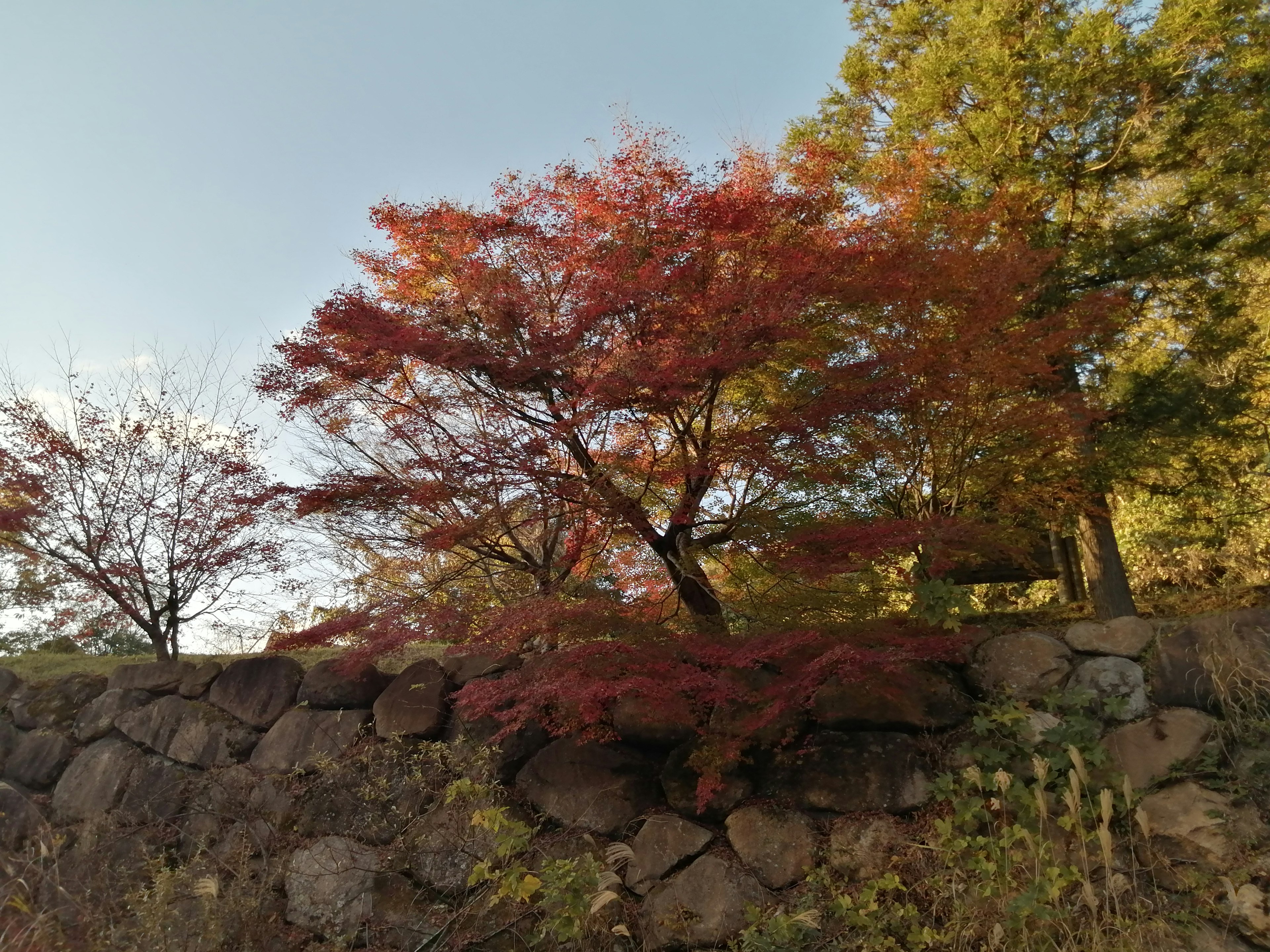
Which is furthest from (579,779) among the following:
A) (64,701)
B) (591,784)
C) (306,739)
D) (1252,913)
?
(64,701)

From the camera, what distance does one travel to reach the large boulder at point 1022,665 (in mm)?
5875

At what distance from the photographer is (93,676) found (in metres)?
9.23

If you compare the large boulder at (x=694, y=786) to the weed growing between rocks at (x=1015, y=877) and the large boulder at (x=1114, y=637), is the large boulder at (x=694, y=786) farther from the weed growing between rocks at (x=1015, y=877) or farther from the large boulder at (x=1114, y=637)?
the large boulder at (x=1114, y=637)

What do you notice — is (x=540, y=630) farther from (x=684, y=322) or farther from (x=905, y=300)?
(x=905, y=300)

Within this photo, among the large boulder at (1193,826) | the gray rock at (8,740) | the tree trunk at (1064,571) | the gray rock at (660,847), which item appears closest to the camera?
the large boulder at (1193,826)

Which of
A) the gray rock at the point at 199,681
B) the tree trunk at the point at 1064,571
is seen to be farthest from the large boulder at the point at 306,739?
the tree trunk at the point at 1064,571

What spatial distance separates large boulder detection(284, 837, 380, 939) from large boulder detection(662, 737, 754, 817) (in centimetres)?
232

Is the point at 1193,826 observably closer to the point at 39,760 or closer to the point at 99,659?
the point at 39,760

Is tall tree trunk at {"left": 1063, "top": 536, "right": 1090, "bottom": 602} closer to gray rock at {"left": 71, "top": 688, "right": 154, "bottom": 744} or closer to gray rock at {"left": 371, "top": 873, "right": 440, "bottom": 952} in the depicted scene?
gray rock at {"left": 371, "top": 873, "right": 440, "bottom": 952}

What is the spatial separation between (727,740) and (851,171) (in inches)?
275

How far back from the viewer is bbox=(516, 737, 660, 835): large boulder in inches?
244

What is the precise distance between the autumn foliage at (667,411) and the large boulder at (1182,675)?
139cm

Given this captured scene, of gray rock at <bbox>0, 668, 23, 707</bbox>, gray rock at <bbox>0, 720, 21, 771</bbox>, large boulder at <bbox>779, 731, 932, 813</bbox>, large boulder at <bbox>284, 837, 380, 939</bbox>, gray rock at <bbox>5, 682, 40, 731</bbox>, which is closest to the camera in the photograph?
large boulder at <bbox>779, 731, 932, 813</bbox>

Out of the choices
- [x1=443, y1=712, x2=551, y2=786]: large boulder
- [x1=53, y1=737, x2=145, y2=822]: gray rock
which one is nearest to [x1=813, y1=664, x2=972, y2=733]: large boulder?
[x1=443, y1=712, x2=551, y2=786]: large boulder
